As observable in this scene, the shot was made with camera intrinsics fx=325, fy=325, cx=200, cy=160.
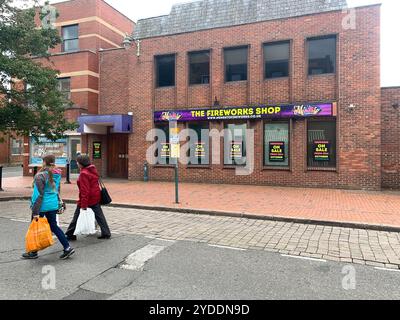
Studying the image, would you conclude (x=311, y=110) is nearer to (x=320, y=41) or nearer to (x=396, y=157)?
(x=320, y=41)

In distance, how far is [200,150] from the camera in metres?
15.8

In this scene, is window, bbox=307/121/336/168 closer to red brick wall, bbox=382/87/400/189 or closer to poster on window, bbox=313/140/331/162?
poster on window, bbox=313/140/331/162

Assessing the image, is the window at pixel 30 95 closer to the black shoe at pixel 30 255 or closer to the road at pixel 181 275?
the road at pixel 181 275

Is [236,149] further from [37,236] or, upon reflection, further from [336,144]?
[37,236]

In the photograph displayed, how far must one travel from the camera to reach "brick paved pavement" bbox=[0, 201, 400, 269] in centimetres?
565

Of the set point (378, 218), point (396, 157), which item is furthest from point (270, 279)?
point (396, 157)

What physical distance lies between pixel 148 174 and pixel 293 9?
10565mm

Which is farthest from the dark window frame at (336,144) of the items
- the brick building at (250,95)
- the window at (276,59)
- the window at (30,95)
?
the window at (30,95)

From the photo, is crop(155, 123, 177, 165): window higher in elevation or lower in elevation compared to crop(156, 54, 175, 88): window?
lower

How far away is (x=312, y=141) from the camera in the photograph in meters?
14.1

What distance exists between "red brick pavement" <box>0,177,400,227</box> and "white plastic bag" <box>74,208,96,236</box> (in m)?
3.59

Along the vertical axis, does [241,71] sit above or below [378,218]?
above

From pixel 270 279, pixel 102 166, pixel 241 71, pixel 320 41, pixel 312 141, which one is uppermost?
pixel 320 41

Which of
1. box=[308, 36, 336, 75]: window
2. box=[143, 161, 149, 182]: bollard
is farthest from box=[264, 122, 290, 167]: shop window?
box=[143, 161, 149, 182]: bollard
